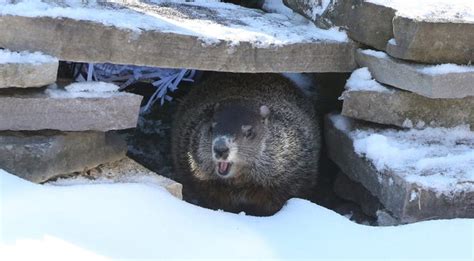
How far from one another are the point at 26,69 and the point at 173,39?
72 cm

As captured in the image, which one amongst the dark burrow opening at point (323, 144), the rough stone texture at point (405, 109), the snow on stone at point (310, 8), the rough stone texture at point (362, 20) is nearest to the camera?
the rough stone texture at point (362, 20)

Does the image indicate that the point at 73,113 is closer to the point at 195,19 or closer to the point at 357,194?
the point at 195,19

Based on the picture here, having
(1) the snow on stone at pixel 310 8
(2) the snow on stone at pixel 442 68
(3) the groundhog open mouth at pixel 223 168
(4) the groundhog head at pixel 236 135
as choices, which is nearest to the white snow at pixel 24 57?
(4) the groundhog head at pixel 236 135

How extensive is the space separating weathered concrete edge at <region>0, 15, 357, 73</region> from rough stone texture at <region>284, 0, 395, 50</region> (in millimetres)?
112

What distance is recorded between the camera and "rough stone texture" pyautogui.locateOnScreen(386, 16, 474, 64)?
382cm

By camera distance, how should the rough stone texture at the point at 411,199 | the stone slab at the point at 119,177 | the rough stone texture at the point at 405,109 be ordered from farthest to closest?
the rough stone texture at the point at 405,109, the stone slab at the point at 119,177, the rough stone texture at the point at 411,199

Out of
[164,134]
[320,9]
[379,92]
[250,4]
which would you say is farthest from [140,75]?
[379,92]

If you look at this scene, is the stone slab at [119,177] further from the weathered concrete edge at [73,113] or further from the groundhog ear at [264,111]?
the groundhog ear at [264,111]

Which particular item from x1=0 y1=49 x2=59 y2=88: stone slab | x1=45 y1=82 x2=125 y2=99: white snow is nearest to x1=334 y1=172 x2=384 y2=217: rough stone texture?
x1=45 y1=82 x2=125 y2=99: white snow

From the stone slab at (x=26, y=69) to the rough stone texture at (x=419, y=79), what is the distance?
162 centimetres

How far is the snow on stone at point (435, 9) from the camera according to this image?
12.7 ft

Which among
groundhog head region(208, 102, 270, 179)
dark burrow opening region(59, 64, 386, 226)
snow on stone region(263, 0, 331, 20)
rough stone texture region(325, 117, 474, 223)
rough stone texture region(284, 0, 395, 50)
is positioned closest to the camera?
rough stone texture region(325, 117, 474, 223)

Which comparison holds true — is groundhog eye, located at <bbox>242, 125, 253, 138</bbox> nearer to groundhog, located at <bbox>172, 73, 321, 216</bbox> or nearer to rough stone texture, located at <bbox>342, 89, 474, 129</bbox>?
groundhog, located at <bbox>172, 73, 321, 216</bbox>

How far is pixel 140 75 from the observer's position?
546cm
